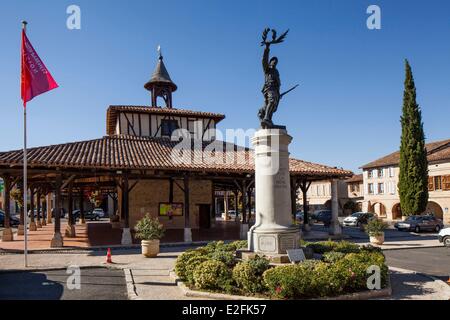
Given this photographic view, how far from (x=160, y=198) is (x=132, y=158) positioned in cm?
660

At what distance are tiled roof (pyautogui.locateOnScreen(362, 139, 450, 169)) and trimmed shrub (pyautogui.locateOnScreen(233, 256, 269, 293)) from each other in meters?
34.1

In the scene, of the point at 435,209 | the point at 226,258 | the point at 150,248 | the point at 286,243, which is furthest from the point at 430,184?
the point at 226,258

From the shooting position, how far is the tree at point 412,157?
34281 millimetres

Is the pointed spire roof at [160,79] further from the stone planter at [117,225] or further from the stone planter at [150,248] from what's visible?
the stone planter at [150,248]

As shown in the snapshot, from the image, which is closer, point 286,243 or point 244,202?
point 286,243

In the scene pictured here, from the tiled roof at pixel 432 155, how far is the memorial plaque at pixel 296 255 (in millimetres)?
32359

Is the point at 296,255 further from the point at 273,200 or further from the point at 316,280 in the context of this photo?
the point at 316,280

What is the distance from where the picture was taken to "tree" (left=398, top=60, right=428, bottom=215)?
34.3 meters

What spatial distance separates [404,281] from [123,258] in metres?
9.96

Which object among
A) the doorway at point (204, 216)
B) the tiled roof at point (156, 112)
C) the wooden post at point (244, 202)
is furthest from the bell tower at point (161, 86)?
the wooden post at point (244, 202)

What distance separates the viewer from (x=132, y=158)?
1917 centimetres
